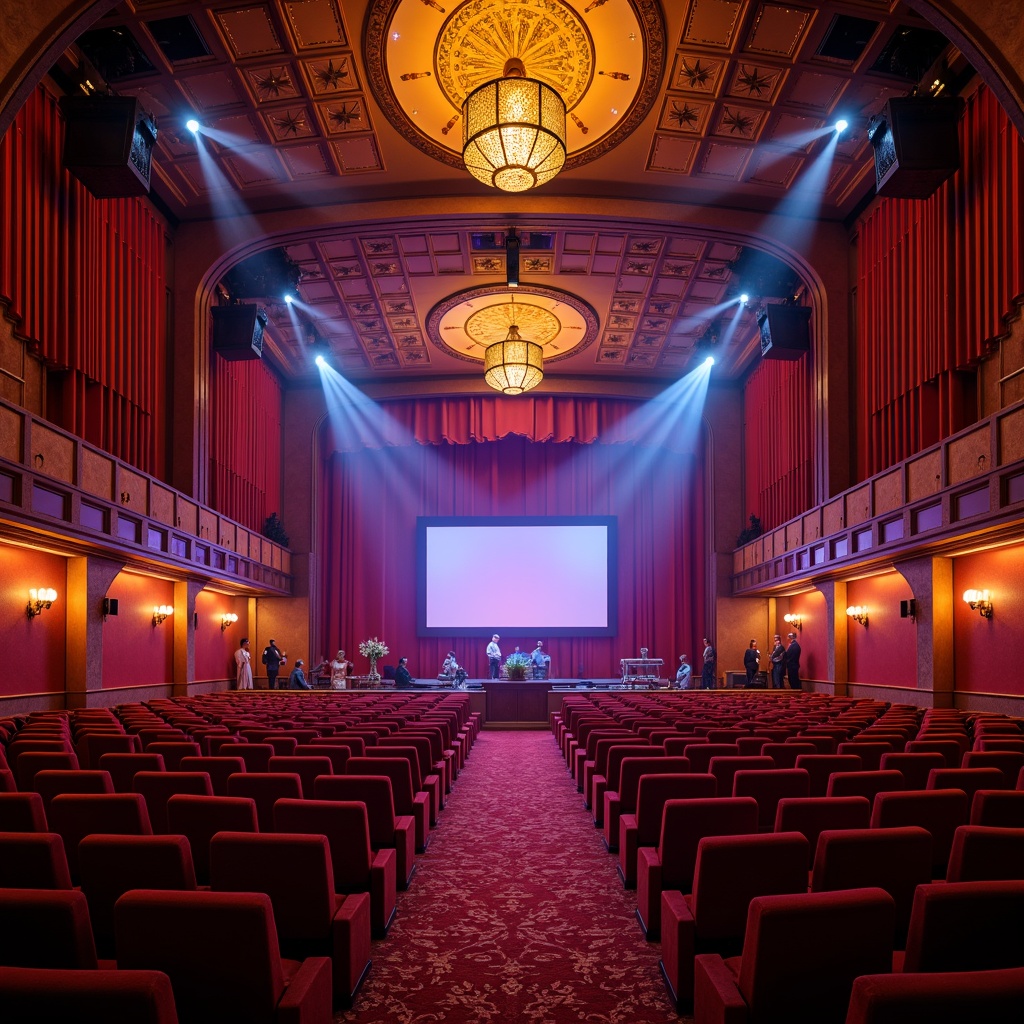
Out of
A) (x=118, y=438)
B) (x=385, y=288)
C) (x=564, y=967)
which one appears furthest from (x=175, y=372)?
(x=564, y=967)

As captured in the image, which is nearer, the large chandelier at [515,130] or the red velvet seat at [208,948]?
the red velvet seat at [208,948]

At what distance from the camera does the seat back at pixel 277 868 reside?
267 centimetres

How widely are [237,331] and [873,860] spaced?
13.8 m

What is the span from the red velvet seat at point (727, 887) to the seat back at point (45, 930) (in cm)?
175

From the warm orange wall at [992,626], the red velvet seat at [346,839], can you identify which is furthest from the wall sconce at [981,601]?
the red velvet seat at [346,839]

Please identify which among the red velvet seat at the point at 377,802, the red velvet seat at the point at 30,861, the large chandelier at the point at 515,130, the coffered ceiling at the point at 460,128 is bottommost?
the red velvet seat at the point at 377,802

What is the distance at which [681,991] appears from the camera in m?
2.90

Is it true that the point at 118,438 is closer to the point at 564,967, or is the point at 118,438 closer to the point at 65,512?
the point at 65,512

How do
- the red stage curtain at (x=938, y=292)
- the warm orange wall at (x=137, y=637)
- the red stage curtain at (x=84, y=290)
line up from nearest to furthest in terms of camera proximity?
the red stage curtain at (x=938, y=292) → the red stage curtain at (x=84, y=290) → the warm orange wall at (x=137, y=637)

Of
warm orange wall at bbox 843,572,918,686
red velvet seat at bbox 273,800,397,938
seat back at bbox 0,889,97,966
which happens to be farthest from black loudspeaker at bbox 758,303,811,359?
seat back at bbox 0,889,97,966

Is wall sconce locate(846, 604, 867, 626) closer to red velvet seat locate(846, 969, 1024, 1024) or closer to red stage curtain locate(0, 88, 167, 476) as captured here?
red stage curtain locate(0, 88, 167, 476)

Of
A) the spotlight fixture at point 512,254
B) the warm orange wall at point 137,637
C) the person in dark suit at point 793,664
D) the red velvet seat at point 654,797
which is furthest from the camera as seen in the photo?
the person in dark suit at point 793,664

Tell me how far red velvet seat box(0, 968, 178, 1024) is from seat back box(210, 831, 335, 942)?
49.0 inches

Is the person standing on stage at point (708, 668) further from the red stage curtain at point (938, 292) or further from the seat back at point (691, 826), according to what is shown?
the seat back at point (691, 826)
